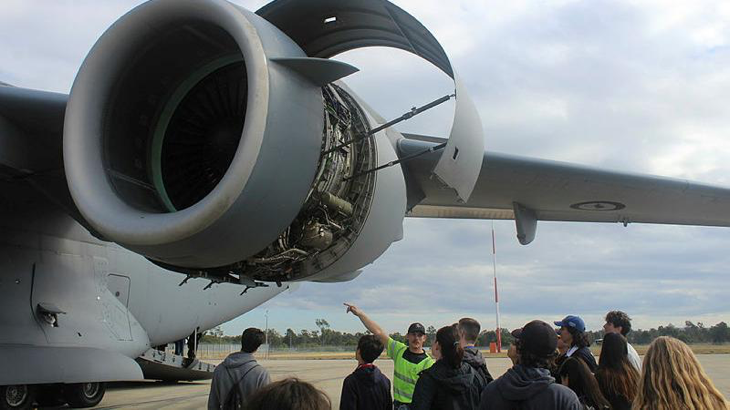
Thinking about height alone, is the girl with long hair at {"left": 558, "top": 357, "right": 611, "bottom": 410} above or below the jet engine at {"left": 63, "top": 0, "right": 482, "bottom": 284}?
below

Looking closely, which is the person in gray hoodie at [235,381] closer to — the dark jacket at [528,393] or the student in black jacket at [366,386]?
the student in black jacket at [366,386]

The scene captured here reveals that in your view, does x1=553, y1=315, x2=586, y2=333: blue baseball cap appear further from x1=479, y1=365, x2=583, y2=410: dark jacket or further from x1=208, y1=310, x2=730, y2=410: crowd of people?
x1=479, y1=365, x2=583, y2=410: dark jacket

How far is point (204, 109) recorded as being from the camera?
12.5ft

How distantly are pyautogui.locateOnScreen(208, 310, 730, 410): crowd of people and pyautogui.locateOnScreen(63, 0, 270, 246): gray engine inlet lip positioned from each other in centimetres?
90

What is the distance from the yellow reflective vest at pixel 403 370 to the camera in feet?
12.4

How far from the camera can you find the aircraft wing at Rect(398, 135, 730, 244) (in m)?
5.04

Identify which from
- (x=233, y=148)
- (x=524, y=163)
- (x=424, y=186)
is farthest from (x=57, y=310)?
(x=524, y=163)

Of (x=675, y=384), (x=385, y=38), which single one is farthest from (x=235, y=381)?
(x=675, y=384)

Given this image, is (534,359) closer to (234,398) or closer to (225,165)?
(234,398)

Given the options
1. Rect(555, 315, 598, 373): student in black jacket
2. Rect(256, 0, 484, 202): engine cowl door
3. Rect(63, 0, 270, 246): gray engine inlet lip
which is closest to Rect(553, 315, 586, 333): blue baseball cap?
Rect(555, 315, 598, 373): student in black jacket

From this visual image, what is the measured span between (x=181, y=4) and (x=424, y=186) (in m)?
2.32

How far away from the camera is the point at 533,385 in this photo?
2.23 meters

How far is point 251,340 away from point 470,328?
1295 mm

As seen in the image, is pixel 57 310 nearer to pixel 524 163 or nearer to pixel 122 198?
pixel 122 198
